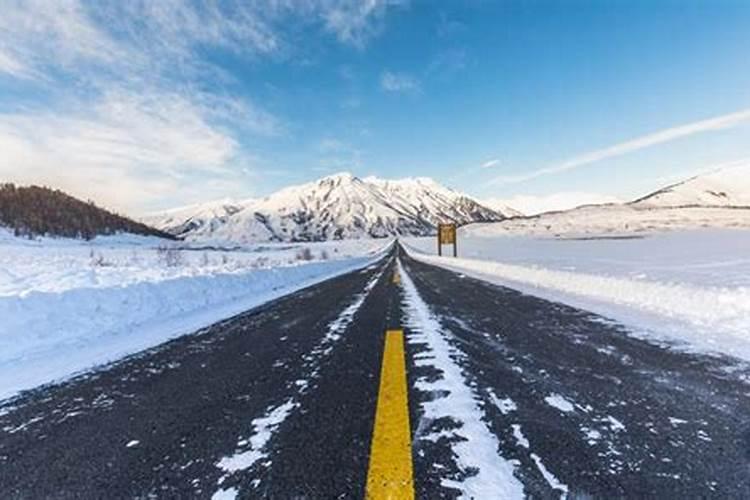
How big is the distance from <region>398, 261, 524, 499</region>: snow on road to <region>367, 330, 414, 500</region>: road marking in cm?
15

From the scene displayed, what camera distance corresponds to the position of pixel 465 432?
264cm

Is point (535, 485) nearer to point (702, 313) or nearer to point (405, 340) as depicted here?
point (405, 340)

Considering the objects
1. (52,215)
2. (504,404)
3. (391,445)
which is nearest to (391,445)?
(391,445)

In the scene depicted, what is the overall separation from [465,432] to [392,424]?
432 mm

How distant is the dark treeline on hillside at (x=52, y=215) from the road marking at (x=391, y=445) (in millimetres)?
63194

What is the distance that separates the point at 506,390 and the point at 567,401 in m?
0.44

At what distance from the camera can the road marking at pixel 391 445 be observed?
6.49ft

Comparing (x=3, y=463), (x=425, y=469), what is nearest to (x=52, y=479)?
(x=3, y=463)

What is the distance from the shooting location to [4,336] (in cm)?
589

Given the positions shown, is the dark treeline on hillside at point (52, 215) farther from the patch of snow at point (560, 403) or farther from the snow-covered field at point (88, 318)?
the patch of snow at point (560, 403)

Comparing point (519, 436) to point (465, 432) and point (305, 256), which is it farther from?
point (305, 256)

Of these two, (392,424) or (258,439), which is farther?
(392,424)

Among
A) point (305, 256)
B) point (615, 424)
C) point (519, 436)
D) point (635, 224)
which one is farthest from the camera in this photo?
point (635, 224)

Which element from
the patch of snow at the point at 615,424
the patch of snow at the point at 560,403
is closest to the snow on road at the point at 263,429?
the patch of snow at the point at 560,403
